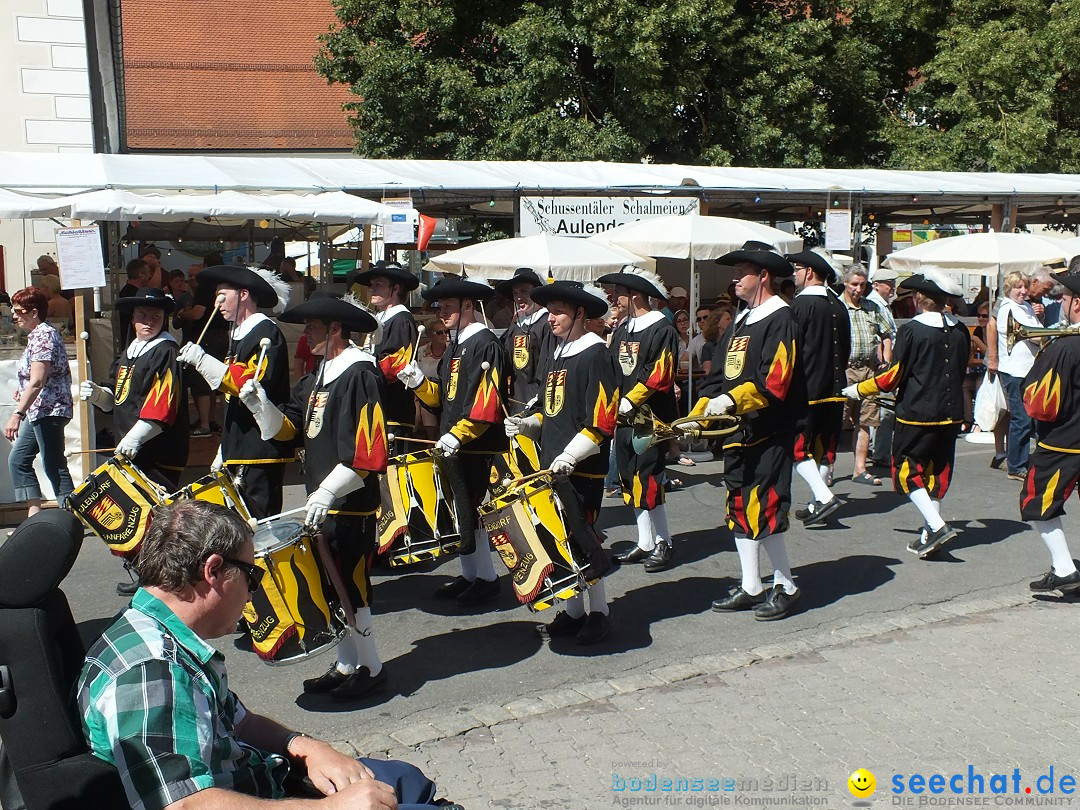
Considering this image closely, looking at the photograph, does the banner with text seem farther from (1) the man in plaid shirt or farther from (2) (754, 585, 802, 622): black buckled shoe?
(1) the man in plaid shirt

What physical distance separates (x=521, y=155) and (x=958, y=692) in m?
16.0

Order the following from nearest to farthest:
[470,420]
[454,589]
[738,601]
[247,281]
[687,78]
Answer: [247,281] → [738,601] → [470,420] → [454,589] → [687,78]

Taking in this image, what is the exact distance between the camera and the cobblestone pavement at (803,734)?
14.3 ft

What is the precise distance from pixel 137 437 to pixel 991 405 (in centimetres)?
790

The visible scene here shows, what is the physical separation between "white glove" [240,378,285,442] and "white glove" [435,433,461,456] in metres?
1.04

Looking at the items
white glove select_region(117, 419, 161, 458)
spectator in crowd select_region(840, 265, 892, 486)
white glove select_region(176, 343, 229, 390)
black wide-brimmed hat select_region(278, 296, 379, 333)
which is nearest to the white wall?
white glove select_region(117, 419, 161, 458)

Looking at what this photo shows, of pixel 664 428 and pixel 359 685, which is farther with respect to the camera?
pixel 664 428

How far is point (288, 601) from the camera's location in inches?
194

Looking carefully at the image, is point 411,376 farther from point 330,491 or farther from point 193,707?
point 193,707

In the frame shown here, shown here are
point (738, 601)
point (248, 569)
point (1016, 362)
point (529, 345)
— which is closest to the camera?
point (248, 569)

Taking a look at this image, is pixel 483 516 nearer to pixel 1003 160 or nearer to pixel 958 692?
pixel 958 692

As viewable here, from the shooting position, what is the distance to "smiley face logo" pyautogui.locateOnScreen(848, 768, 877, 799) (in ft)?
14.0

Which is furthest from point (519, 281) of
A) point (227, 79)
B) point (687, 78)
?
point (227, 79)

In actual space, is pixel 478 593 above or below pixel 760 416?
below
